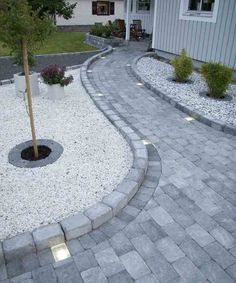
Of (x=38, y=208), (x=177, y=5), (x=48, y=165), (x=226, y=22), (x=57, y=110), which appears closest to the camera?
(x=38, y=208)

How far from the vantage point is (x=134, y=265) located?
3.39m

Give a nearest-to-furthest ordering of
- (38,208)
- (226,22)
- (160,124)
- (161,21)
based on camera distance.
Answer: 1. (38,208)
2. (160,124)
3. (226,22)
4. (161,21)

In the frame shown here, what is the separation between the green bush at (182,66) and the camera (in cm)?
918

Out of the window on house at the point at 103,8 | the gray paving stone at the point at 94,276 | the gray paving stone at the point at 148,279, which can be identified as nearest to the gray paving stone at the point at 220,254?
the gray paving stone at the point at 148,279

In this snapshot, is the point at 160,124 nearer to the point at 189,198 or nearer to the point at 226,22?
the point at 189,198

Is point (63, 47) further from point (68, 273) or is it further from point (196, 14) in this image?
point (68, 273)

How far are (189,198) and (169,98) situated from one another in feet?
14.5

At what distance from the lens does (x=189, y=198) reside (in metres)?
4.50

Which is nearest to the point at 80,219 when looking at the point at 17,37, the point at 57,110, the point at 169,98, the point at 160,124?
the point at 17,37

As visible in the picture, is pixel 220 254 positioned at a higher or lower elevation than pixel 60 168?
lower

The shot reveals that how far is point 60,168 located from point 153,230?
2022mm

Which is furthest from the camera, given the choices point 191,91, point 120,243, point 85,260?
point 191,91

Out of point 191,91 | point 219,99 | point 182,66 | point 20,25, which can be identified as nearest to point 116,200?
point 20,25

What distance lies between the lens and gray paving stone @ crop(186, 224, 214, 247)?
3724mm
